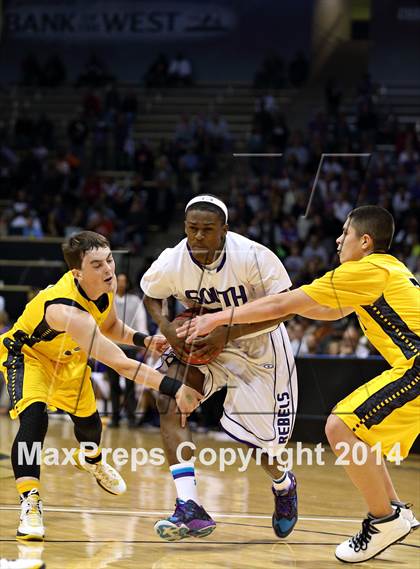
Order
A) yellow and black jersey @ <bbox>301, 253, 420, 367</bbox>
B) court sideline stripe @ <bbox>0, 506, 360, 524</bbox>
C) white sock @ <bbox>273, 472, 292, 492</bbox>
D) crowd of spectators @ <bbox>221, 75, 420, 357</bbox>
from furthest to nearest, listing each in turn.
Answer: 1. crowd of spectators @ <bbox>221, 75, 420, 357</bbox>
2. court sideline stripe @ <bbox>0, 506, 360, 524</bbox>
3. white sock @ <bbox>273, 472, 292, 492</bbox>
4. yellow and black jersey @ <bbox>301, 253, 420, 367</bbox>

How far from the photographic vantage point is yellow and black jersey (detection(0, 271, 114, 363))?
5480mm

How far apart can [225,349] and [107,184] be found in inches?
435

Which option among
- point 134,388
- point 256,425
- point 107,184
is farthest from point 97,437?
point 107,184

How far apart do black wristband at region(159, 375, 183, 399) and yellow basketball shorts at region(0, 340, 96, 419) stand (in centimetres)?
80

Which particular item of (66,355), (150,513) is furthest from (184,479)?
(150,513)

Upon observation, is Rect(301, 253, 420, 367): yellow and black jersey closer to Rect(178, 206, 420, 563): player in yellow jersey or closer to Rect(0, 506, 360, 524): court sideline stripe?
Rect(178, 206, 420, 563): player in yellow jersey

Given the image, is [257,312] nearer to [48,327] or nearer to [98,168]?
[48,327]

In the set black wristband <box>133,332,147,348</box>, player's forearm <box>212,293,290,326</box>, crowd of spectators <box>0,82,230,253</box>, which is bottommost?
black wristband <box>133,332,147,348</box>

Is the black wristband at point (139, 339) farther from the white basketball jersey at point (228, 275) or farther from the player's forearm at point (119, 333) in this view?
the white basketball jersey at point (228, 275)

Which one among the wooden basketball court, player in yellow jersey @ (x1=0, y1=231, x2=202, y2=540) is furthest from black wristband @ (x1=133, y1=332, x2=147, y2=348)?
the wooden basketball court

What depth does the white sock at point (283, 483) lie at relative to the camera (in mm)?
5590

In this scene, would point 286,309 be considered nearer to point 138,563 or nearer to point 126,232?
point 138,563

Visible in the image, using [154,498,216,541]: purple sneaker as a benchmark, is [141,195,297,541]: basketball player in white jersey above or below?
above

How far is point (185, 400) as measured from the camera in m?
5.31
